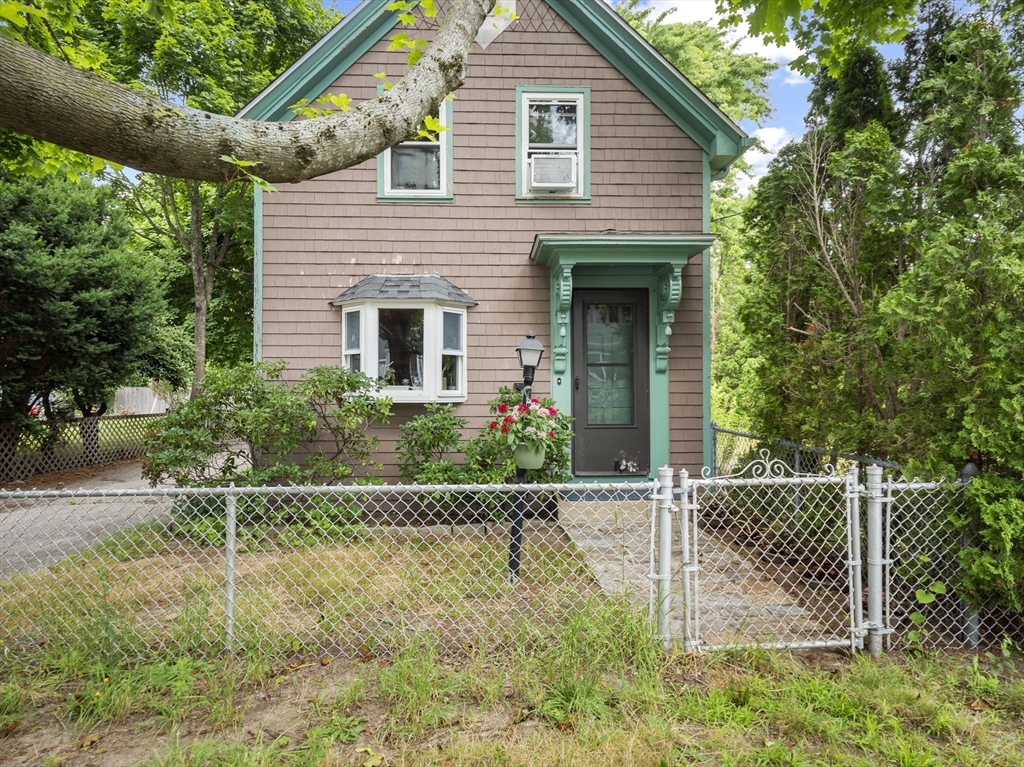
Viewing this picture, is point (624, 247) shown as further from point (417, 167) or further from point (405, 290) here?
point (417, 167)

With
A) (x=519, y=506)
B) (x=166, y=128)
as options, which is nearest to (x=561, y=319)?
(x=519, y=506)

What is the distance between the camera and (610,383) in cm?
754

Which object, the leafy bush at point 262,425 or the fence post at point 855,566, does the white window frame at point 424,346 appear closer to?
the leafy bush at point 262,425

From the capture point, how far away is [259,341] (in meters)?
7.08

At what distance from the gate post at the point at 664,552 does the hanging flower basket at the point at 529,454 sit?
161cm

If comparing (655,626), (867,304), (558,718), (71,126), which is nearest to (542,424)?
(655,626)

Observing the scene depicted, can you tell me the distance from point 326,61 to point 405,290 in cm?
290

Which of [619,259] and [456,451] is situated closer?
[619,259]

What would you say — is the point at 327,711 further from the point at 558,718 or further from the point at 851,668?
the point at 851,668

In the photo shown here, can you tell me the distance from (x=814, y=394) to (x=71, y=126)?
555 centimetres

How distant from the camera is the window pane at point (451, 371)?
7254 mm

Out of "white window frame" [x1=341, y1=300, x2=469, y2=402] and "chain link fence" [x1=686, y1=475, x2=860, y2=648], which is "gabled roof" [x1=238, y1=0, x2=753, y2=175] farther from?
"chain link fence" [x1=686, y1=475, x2=860, y2=648]

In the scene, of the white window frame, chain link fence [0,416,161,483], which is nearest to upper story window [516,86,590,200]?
the white window frame

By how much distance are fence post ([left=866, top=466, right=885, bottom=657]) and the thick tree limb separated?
3.39 meters
